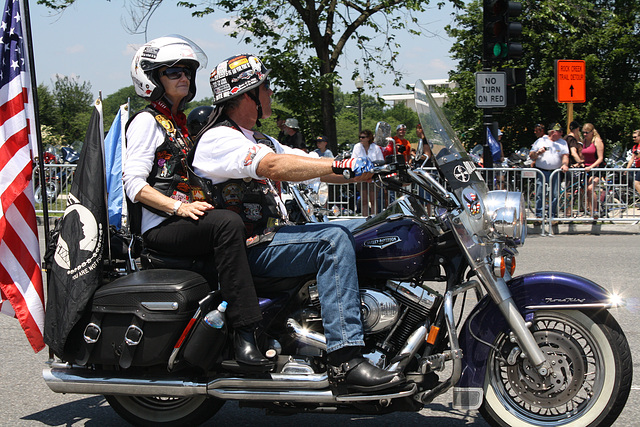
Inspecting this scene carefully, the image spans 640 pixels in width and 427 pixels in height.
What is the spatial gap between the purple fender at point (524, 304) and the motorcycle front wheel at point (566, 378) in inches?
1.8

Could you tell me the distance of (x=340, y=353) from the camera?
3.34 m

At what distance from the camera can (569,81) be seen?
15.4 meters

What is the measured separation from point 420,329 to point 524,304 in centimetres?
50

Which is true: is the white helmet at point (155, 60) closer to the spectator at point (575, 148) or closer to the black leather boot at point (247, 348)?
the black leather boot at point (247, 348)

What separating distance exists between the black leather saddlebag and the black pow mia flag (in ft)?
0.26

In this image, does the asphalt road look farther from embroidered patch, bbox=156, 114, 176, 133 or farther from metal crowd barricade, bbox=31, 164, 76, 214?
metal crowd barricade, bbox=31, 164, 76, 214

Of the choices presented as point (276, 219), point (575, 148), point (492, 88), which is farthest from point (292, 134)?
point (276, 219)

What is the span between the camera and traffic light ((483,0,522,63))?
34.0 ft

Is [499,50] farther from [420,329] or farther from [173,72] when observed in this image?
[420,329]

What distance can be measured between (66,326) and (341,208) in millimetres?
9254

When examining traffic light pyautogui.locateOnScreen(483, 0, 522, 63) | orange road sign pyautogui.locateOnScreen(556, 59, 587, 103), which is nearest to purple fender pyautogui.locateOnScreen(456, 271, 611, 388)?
traffic light pyautogui.locateOnScreen(483, 0, 522, 63)

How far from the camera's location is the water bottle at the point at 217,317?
11.3 feet

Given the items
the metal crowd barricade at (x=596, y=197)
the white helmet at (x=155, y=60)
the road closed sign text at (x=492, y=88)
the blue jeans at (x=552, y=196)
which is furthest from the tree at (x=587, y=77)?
the white helmet at (x=155, y=60)

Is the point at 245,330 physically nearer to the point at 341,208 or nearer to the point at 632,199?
the point at 341,208
